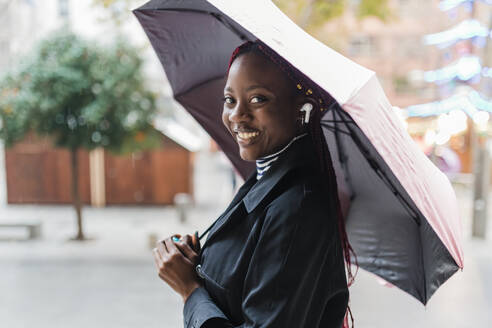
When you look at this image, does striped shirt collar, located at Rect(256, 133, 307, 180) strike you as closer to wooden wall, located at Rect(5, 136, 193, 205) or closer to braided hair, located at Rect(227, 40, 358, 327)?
braided hair, located at Rect(227, 40, 358, 327)

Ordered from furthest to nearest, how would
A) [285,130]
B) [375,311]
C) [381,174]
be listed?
1. [375,311]
2. [381,174]
3. [285,130]

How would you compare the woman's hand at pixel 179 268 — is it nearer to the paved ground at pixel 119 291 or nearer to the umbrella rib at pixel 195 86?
A: the umbrella rib at pixel 195 86

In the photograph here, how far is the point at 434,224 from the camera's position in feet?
4.79

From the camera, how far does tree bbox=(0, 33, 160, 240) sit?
8.30m

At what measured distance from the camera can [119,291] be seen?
20.6 feet

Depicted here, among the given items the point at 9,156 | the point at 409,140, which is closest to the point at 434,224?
the point at 409,140

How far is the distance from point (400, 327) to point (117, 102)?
607 cm

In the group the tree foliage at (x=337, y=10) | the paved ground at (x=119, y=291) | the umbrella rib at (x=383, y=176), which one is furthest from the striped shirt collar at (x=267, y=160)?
the tree foliage at (x=337, y=10)

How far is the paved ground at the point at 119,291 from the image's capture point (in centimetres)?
535

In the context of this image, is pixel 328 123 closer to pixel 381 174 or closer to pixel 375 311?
pixel 381 174

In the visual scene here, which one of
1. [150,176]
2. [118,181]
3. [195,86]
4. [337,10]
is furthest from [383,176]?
[118,181]

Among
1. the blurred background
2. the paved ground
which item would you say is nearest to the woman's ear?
the blurred background

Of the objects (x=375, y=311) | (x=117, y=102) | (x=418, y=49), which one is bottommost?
(x=375, y=311)

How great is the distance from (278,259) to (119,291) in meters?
5.55
